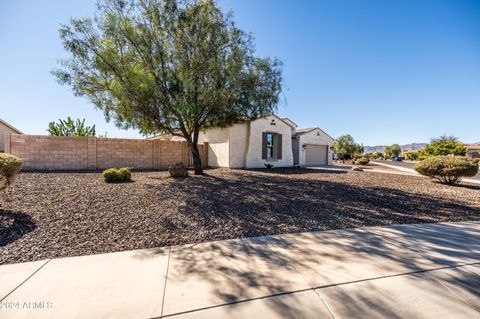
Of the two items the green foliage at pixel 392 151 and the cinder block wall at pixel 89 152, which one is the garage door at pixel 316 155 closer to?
the cinder block wall at pixel 89 152

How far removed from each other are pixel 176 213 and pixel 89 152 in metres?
11.7

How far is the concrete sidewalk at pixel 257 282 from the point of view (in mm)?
2068

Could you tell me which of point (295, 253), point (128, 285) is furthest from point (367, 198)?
point (128, 285)

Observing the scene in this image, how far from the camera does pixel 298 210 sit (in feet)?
18.1

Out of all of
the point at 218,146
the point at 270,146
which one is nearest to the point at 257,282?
the point at 218,146

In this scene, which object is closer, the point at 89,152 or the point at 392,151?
the point at 89,152

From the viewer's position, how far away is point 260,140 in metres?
16.6

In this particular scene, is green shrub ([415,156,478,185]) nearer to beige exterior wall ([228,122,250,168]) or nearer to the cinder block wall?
beige exterior wall ([228,122,250,168])

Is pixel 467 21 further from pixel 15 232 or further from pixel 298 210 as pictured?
pixel 15 232

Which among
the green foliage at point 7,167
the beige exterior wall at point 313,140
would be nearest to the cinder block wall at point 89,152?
the green foliage at point 7,167

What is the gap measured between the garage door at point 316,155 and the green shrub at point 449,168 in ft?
37.5

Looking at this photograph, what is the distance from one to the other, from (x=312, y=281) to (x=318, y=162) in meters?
22.1

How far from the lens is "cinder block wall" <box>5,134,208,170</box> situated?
11992mm

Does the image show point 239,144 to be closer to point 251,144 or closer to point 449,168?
point 251,144
